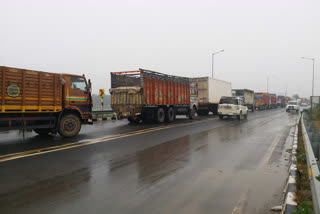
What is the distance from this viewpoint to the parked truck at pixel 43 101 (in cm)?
820

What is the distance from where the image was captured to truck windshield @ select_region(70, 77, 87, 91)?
10.2m

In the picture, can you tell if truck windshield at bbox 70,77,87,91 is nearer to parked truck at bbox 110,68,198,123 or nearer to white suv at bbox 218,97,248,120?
parked truck at bbox 110,68,198,123

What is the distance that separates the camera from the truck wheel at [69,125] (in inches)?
381

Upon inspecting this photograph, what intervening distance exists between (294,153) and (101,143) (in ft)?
20.4

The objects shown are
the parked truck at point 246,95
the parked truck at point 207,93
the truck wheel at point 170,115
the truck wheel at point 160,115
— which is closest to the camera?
the truck wheel at point 160,115

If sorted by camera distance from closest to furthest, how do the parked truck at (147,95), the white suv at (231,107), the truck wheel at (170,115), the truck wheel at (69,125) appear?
1. the truck wheel at (69,125)
2. the parked truck at (147,95)
3. the truck wheel at (170,115)
4. the white suv at (231,107)

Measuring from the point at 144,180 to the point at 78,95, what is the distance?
6.75 metres

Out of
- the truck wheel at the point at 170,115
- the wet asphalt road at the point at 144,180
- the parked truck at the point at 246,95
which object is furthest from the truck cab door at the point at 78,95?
the parked truck at the point at 246,95

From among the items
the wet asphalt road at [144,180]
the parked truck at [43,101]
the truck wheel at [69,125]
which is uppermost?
the parked truck at [43,101]

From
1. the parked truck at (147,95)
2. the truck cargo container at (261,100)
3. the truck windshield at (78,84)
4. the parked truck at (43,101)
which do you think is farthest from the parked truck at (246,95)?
the parked truck at (43,101)

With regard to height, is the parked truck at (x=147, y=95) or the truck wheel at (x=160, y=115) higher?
the parked truck at (x=147, y=95)

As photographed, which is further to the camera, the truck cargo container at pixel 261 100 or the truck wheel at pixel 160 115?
the truck cargo container at pixel 261 100

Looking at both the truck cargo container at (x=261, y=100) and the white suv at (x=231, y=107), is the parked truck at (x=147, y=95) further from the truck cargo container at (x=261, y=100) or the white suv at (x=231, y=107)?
the truck cargo container at (x=261, y=100)

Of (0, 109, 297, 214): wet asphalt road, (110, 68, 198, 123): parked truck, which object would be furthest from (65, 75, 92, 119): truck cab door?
(110, 68, 198, 123): parked truck
